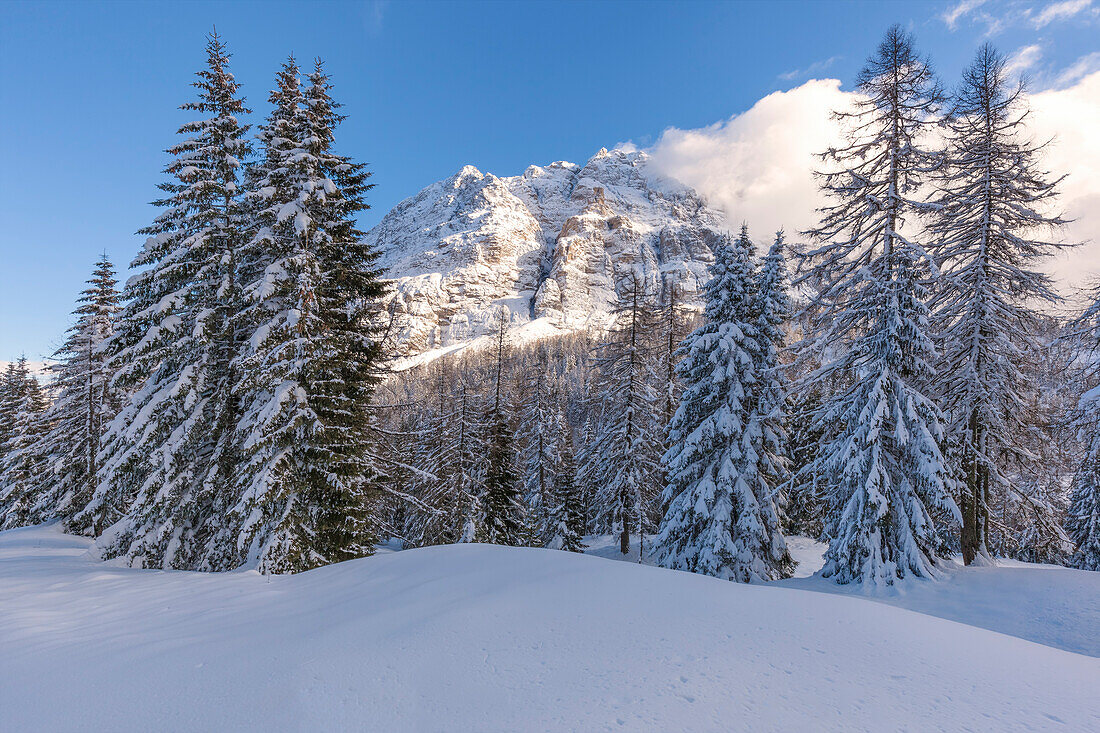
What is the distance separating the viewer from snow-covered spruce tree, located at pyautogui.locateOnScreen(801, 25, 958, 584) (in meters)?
11.8

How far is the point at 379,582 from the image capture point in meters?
7.93

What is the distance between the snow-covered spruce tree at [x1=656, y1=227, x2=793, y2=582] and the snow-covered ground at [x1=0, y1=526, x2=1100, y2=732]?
7995 millimetres

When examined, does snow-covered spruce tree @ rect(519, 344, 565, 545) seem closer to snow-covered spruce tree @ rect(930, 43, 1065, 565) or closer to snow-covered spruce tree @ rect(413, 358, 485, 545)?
snow-covered spruce tree @ rect(413, 358, 485, 545)

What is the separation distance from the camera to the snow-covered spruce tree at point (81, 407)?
2288 centimetres

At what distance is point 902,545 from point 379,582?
1280 cm

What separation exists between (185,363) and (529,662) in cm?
1413

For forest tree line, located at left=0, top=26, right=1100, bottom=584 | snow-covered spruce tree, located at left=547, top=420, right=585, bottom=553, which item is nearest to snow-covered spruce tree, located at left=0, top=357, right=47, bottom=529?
forest tree line, located at left=0, top=26, right=1100, bottom=584

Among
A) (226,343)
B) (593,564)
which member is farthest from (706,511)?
(226,343)

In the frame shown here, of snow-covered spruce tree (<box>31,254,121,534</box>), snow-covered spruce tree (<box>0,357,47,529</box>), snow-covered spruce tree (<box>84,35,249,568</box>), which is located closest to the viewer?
snow-covered spruce tree (<box>84,35,249,568</box>)

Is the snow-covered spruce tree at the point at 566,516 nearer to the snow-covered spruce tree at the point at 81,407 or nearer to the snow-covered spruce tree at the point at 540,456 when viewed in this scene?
the snow-covered spruce tree at the point at 540,456

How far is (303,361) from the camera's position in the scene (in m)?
11.5

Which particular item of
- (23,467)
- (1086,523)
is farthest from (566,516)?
(23,467)

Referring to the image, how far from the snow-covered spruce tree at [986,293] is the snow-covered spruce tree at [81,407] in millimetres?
34867

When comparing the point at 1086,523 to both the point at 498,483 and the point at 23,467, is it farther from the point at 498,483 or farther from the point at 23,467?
the point at 23,467
